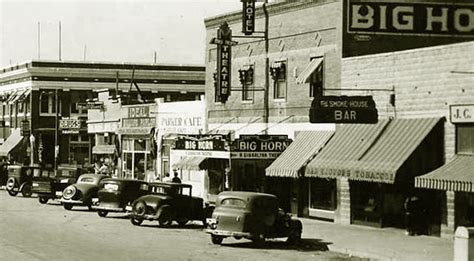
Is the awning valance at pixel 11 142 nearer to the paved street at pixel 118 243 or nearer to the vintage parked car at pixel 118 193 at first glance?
the paved street at pixel 118 243

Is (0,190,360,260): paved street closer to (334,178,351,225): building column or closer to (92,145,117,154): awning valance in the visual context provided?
(334,178,351,225): building column

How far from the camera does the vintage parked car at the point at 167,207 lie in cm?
2858

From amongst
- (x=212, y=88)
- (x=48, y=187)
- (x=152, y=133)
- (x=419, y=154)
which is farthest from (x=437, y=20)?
(x=152, y=133)

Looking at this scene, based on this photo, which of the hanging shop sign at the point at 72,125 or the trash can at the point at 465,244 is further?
the hanging shop sign at the point at 72,125

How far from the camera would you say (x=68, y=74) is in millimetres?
69188

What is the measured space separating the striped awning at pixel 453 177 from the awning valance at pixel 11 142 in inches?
1912

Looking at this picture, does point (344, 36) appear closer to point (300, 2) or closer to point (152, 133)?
point (300, 2)

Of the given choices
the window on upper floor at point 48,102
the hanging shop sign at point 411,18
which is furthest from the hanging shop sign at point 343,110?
the window on upper floor at point 48,102

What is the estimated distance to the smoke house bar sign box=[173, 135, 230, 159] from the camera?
112 ft

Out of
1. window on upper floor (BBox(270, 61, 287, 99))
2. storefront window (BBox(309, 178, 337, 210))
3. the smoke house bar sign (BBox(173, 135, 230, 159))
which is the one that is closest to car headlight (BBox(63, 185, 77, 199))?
the smoke house bar sign (BBox(173, 135, 230, 159))

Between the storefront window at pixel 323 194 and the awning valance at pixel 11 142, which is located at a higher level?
the awning valance at pixel 11 142

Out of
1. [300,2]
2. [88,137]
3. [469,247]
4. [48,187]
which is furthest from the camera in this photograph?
[88,137]

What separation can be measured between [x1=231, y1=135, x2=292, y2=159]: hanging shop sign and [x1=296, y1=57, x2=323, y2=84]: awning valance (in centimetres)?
245

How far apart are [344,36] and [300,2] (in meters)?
3.23
